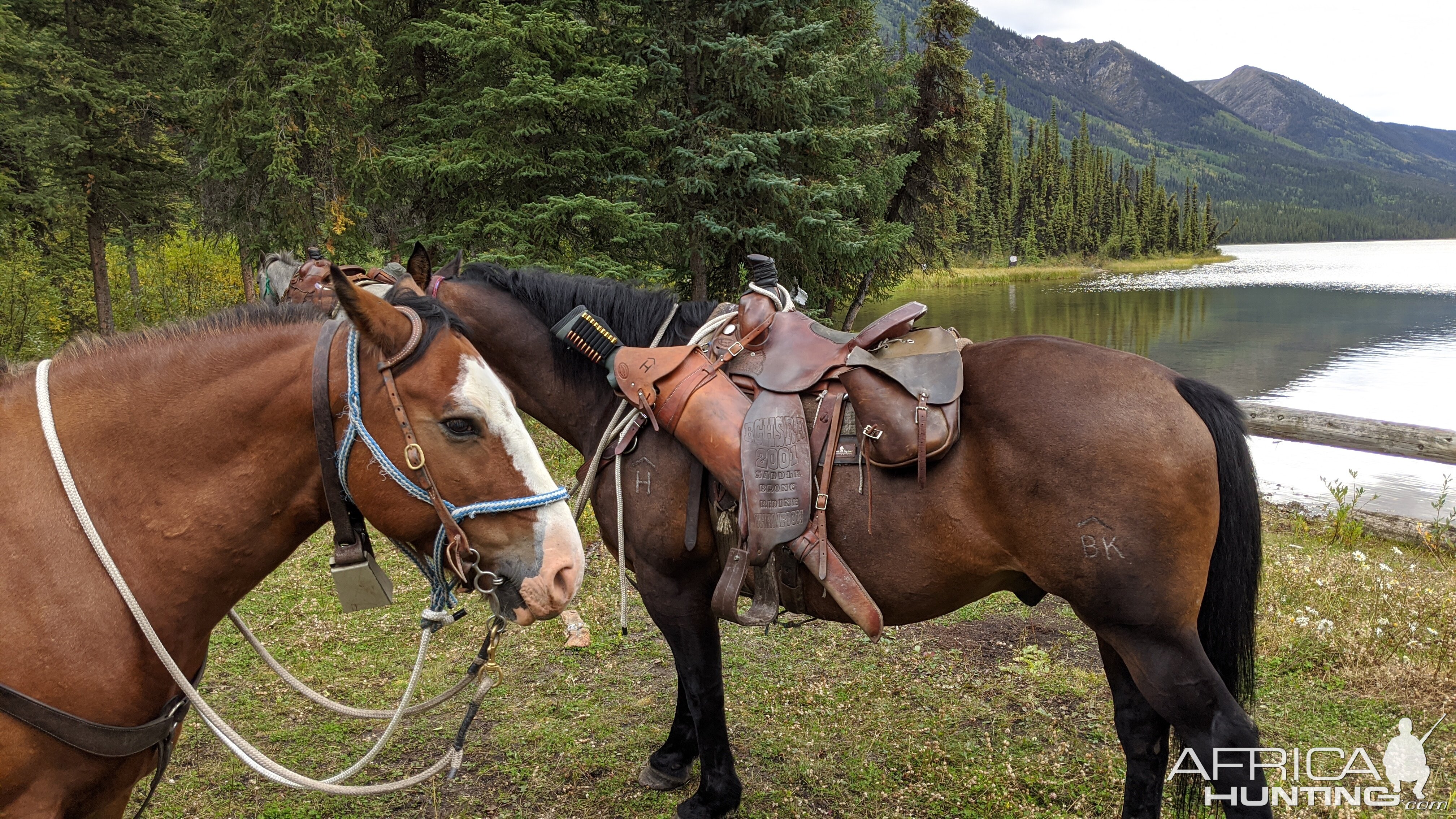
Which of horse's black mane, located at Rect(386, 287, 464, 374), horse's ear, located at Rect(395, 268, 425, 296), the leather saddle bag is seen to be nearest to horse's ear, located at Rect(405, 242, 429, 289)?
horse's ear, located at Rect(395, 268, 425, 296)

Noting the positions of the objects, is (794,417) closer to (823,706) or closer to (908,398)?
(908,398)

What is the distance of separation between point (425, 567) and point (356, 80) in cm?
989

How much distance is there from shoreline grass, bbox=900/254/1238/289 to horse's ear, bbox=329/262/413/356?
32764mm

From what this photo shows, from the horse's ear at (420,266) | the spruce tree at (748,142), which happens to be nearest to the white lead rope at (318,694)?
the horse's ear at (420,266)

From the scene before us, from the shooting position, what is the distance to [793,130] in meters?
11.8

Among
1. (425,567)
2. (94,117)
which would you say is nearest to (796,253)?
(425,567)

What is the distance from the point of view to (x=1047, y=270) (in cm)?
6322

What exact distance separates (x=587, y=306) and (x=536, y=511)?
1.72 metres

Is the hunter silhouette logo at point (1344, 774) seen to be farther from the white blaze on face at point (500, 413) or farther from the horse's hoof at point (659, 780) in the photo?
the white blaze on face at point (500, 413)

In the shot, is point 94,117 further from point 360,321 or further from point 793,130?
point 360,321

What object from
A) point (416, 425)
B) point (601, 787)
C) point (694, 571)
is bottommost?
point (601, 787)

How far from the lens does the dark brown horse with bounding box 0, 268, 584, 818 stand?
1626 millimetres

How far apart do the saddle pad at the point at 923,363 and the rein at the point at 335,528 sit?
148 cm

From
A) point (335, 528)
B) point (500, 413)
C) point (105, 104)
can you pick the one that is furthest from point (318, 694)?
point (105, 104)
